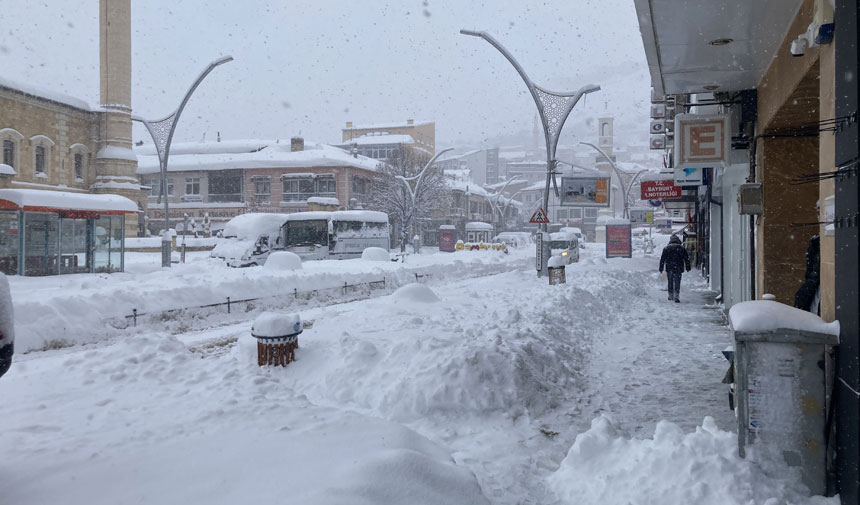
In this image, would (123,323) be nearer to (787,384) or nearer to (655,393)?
(655,393)

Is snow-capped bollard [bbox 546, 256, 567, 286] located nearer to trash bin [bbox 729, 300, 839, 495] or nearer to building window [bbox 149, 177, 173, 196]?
trash bin [bbox 729, 300, 839, 495]

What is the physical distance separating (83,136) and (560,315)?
39957 mm

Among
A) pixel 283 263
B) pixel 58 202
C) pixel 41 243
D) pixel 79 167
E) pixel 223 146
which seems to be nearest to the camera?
pixel 41 243

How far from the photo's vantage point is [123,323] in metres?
13.0

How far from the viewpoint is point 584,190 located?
87.7 feet

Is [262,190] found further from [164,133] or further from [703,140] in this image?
[703,140]

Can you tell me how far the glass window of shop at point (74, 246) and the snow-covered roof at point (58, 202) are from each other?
63 centimetres

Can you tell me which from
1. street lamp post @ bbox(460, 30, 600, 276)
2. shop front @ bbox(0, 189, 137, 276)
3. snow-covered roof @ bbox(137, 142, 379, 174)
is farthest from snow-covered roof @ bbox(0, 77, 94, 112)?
street lamp post @ bbox(460, 30, 600, 276)

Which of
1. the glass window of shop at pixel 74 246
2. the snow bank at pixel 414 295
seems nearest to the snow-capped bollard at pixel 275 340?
the snow bank at pixel 414 295

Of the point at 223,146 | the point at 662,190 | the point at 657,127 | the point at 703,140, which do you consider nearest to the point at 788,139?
the point at 703,140

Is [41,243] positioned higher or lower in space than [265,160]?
lower

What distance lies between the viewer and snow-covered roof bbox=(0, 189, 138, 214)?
57.8ft

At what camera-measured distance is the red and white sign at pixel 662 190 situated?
2089 centimetres

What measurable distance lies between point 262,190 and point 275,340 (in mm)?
51621
